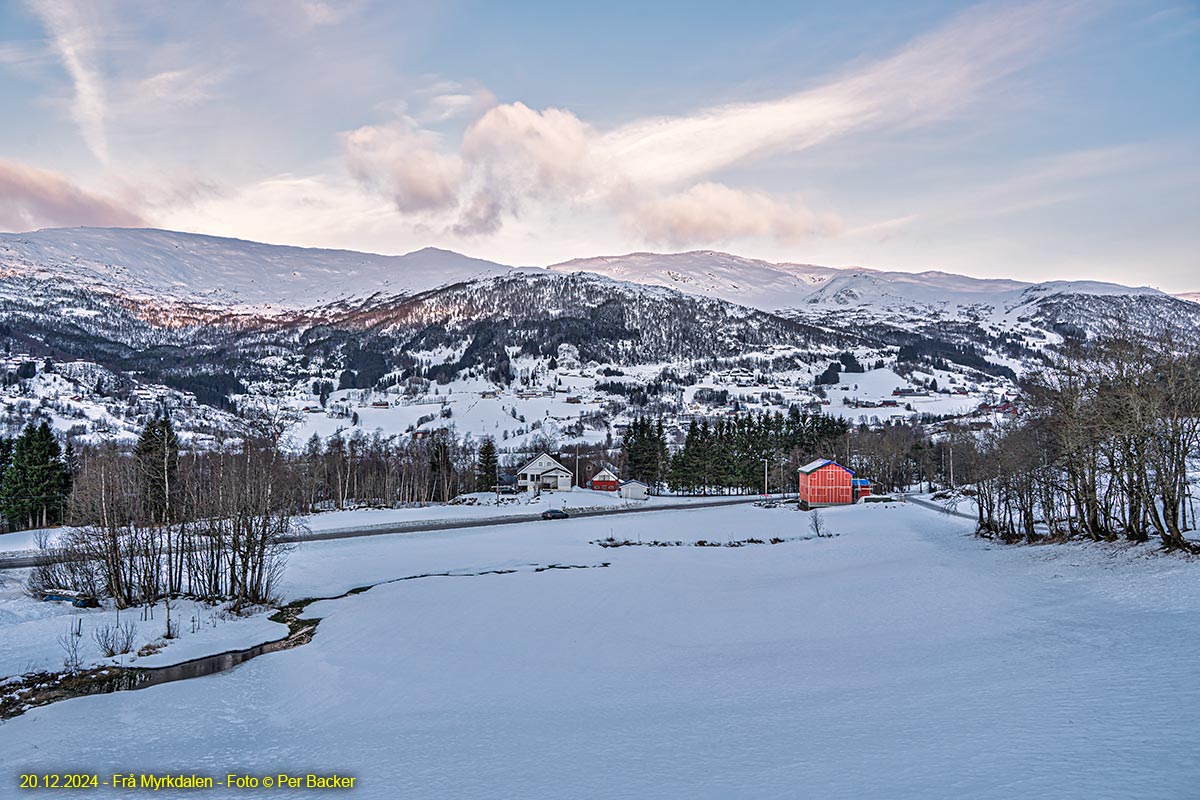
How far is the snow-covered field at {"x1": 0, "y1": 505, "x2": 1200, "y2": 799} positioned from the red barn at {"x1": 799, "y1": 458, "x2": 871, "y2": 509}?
58.3 meters

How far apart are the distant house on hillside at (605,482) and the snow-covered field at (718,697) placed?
275ft

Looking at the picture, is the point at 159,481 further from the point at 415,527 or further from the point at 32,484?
the point at 32,484

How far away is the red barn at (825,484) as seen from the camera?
85125mm

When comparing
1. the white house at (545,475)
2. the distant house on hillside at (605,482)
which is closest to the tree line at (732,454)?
the distant house on hillside at (605,482)

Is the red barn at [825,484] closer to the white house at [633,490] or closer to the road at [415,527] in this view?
the road at [415,527]

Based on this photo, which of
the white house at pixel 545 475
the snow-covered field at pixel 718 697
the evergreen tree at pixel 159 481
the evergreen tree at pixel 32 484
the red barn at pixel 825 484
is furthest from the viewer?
the white house at pixel 545 475

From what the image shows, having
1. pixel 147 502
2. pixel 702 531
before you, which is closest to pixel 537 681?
pixel 147 502

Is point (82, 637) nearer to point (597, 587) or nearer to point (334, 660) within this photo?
point (334, 660)

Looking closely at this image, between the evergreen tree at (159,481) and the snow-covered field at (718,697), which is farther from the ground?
the evergreen tree at (159,481)

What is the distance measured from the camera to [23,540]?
47031 mm

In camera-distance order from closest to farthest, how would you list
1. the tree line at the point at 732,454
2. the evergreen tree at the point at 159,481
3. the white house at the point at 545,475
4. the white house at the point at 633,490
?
the evergreen tree at the point at 159,481 < the white house at the point at 633,490 < the tree line at the point at 732,454 < the white house at the point at 545,475

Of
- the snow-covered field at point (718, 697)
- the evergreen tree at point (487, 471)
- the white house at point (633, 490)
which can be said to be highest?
the evergreen tree at point (487, 471)

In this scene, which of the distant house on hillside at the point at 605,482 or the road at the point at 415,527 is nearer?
the road at the point at 415,527

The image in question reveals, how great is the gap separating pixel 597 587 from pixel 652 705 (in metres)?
16.0
